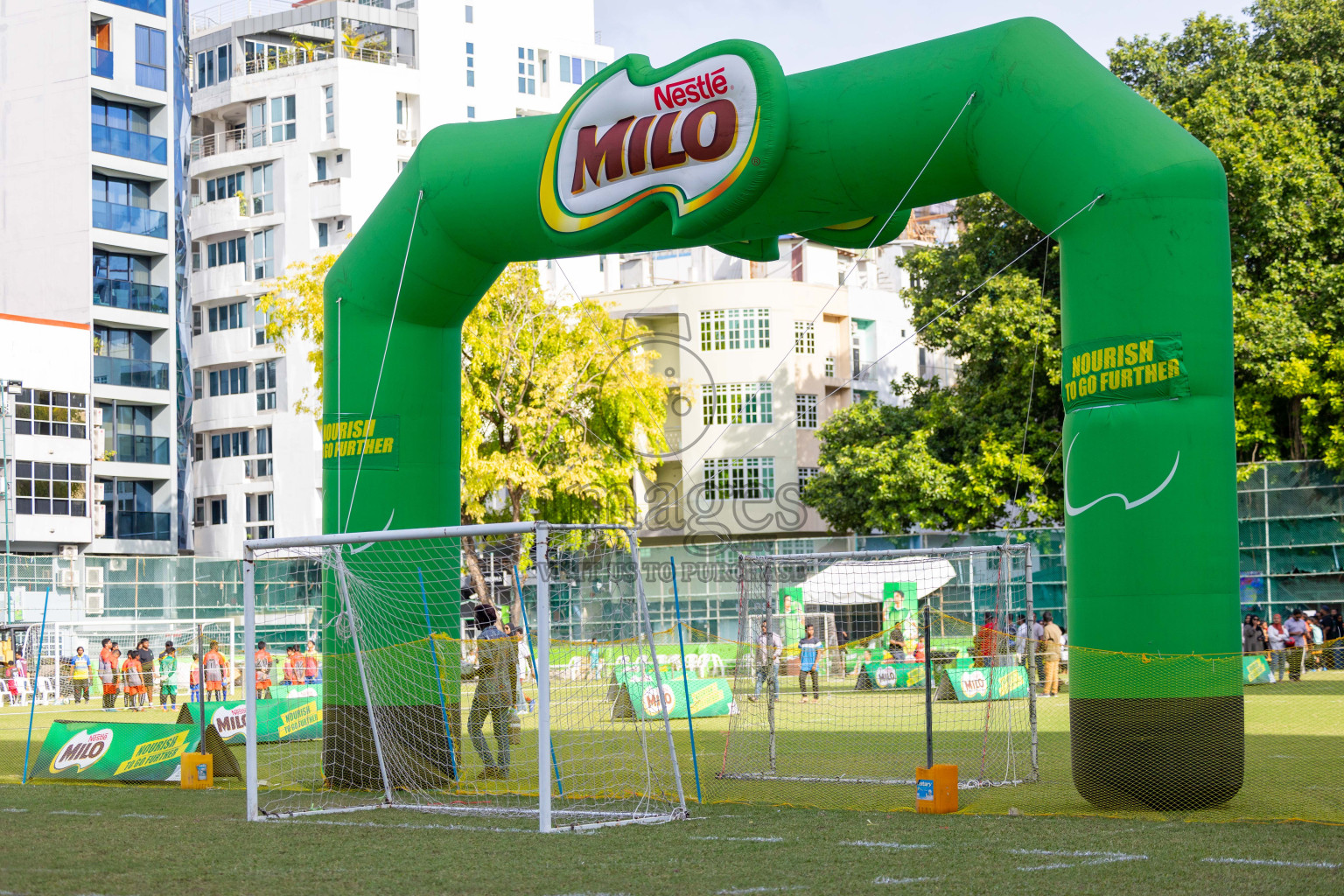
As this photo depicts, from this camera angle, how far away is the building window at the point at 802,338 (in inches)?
2137

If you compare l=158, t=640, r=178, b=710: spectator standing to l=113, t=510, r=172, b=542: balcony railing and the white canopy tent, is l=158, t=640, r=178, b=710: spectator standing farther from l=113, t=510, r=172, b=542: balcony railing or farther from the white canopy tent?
l=113, t=510, r=172, b=542: balcony railing

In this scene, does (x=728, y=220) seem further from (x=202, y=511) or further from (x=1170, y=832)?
(x=202, y=511)

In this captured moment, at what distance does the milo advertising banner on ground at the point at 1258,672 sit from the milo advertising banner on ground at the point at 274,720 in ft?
59.5

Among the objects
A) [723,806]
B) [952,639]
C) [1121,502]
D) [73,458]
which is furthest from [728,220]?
[73,458]

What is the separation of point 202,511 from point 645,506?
18.4 metres

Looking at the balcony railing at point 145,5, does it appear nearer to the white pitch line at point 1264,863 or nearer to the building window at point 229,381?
the building window at point 229,381

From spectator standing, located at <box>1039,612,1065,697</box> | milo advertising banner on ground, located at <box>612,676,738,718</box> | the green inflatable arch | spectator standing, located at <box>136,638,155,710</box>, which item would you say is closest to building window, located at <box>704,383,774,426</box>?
spectator standing, located at <box>136,638,155,710</box>

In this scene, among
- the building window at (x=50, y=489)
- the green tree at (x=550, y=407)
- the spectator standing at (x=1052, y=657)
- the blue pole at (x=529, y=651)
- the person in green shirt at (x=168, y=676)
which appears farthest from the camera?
the building window at (x=50, y=489)

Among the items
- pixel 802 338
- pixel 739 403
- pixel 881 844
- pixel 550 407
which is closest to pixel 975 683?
pixel 881 844

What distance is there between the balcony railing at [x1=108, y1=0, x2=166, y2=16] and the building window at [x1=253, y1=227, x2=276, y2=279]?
31.5ft

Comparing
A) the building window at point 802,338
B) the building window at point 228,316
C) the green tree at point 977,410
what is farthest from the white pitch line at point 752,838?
the building window at point 228,316

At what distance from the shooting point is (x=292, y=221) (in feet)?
193

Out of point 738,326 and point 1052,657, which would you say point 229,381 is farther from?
point 1052,657

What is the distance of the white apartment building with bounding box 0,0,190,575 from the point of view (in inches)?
1993
